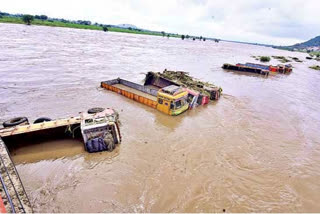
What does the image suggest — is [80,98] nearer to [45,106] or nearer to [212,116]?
[45,106]

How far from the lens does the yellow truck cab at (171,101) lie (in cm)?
1524

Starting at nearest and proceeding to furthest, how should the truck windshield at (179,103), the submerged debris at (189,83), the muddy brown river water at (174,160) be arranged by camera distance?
the muddy brown river water at (174,160) → the truck windshield at (179,103) → the submerged debris at (189,83)

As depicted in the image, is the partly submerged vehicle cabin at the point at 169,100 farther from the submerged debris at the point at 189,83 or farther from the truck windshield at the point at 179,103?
the submerged debris at the point at 189,83

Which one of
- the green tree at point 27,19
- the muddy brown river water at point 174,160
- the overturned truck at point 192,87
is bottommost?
the muddy brown river water at point 174,160

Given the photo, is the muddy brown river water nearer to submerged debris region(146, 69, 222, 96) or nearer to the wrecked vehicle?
the wrecked vehicle

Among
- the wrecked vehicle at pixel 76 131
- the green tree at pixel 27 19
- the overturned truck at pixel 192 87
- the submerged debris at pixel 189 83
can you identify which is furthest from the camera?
the green tree at pixel 27 19

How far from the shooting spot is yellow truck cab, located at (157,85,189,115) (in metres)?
15.2

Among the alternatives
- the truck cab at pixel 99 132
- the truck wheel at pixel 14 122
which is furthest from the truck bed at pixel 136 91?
the truck wheel at pixel 14 122

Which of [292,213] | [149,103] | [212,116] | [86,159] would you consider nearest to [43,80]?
[149,103]

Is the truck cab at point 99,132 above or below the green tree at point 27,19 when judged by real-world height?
below

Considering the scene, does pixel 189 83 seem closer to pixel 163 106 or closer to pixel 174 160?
pixel 163 106

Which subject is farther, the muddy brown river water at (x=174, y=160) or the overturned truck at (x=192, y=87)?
the overturned truck at (x=192, y=87)

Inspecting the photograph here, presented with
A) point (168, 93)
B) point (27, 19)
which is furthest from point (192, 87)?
point (27, 19)

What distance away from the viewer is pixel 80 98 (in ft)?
57.4
